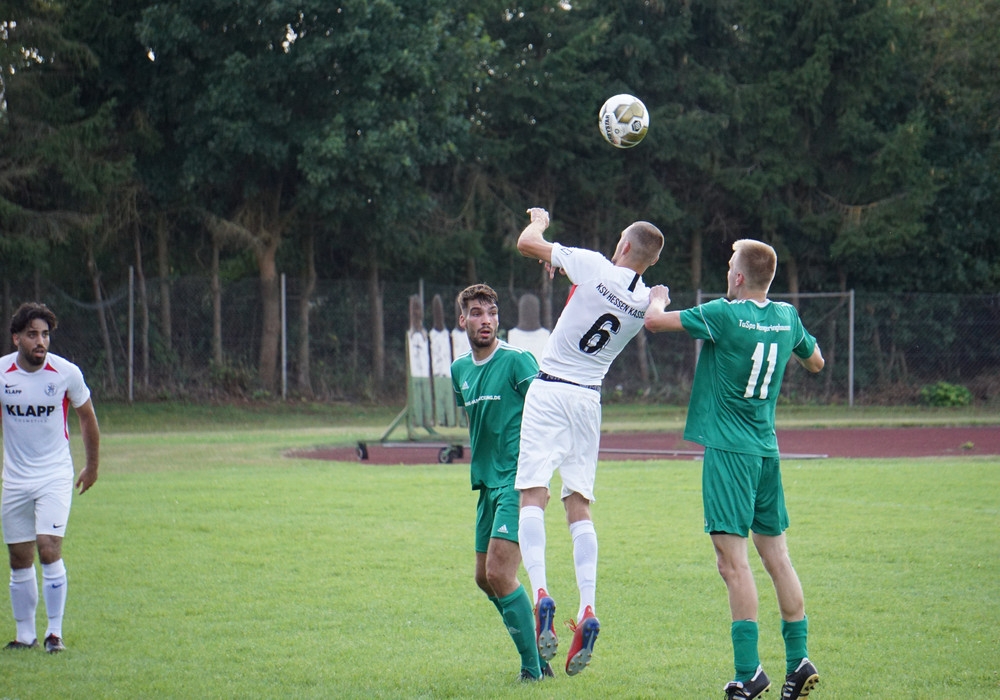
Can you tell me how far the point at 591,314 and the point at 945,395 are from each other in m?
25.6

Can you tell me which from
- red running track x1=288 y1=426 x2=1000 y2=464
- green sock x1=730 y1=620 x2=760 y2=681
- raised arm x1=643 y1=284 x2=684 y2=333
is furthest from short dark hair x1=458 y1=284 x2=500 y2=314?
red running track x1=288 y1=426 x2=1000 y2=464

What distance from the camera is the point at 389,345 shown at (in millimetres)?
29109

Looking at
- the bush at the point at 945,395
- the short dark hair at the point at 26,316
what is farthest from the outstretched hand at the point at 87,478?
the bush at the point at 945,395

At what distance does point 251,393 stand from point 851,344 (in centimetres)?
1562

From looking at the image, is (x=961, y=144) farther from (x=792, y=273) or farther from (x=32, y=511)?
(x=32, y=511)

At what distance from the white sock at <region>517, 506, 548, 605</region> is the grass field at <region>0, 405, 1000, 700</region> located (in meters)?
0.60

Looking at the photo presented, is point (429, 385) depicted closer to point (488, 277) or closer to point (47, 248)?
point (47, 248)

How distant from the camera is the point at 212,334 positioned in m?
27.3

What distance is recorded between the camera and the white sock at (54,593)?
6836mm

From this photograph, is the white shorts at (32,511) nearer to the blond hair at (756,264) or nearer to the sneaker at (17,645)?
the sneaker at (17,645)

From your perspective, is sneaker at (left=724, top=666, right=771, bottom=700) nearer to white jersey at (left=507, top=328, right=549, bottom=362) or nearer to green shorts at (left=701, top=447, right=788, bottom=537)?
green shorts at (left=701, top=447, right=788, bottom=537)

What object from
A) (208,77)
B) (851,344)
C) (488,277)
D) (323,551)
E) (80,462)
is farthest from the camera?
(488,277)

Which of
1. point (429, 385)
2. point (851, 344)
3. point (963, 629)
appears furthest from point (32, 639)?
point (851, 344)

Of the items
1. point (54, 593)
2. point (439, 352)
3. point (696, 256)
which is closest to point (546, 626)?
point (54, 593)
